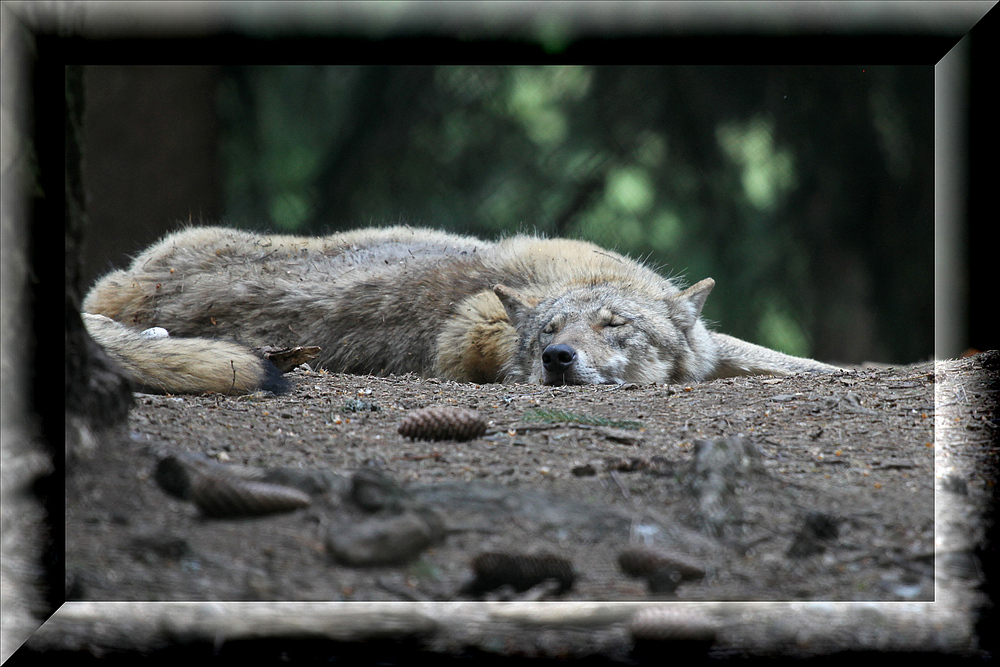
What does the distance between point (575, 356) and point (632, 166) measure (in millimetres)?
2563

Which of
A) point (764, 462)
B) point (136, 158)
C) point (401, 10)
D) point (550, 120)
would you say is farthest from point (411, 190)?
point (764, 462)

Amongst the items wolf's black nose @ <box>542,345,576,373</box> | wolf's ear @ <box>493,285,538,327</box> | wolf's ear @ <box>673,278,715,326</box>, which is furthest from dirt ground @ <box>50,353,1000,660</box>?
wolf's ear @ <box>673,278,715,326</box>

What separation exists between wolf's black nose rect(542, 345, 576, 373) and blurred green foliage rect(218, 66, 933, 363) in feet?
4.73

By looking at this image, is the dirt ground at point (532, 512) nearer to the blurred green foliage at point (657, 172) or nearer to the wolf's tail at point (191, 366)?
the wolf's tail at point (191, 366)

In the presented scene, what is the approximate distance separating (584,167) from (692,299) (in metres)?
1.45

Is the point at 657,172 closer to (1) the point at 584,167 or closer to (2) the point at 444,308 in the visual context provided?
(1) the point at 584,167

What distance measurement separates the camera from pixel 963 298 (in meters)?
2.39

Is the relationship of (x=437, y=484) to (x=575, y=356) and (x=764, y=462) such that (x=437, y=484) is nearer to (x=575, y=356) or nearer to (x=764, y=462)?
(x=764, y=462)

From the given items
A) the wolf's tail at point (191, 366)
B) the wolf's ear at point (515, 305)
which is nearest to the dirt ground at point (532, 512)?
the wolf's tail at point (191, 366)

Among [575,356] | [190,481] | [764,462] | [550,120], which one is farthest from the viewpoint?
[550,120]

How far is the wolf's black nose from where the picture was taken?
A: 4332 mm

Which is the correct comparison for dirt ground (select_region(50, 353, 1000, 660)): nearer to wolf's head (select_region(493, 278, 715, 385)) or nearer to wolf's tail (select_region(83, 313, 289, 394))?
wolf's tail (select_region(83, 313, 289, 394))

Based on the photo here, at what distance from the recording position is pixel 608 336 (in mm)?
4707

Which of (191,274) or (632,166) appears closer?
(191,274)
